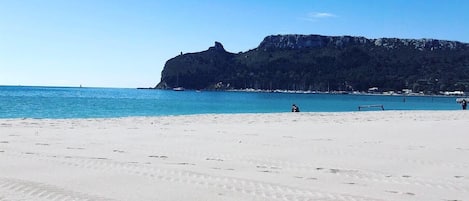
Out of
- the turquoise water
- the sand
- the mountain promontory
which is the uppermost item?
the mountain promontory

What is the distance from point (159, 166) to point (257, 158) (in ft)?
7.18

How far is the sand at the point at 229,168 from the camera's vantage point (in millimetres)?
6461

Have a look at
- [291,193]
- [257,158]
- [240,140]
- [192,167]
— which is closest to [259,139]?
[240,140]

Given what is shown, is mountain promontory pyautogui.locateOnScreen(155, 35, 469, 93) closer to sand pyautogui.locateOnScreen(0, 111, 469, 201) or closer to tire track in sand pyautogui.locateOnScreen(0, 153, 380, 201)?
sand pyautogui.locateOnScreen(0, 111, 469, 201)

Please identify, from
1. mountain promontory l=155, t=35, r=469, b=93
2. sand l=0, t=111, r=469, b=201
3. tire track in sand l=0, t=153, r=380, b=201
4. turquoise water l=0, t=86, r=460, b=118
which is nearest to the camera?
tire track in sand l=0, t=153, r=380, b=201

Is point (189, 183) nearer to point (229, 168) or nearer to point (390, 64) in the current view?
point (229, 168)

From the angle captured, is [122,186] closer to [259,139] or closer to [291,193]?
[291,193]

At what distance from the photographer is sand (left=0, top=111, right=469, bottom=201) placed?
21.2ft

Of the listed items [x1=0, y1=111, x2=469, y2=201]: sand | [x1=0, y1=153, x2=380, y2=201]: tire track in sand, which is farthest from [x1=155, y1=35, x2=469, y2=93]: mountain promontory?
[x1=0, y1=153, x2=380, y2=201]: tire track in sand

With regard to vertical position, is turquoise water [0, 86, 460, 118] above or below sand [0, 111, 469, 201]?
below

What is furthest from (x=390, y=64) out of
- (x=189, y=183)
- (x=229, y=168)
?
(x=189, y=183)

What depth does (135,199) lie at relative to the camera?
606 centimetres

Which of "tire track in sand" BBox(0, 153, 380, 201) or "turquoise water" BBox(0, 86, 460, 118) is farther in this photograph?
"turquoise water" BBox(0, 86, 460, 118)

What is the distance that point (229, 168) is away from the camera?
850cm
